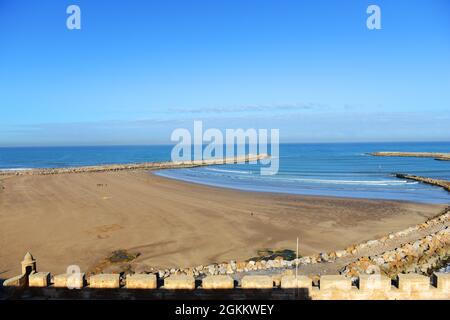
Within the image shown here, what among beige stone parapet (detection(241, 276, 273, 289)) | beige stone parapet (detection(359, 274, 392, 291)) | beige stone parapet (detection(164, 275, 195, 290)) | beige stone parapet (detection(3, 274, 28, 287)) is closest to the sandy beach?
beige stone parapet (detection(3, 274, 28, 287))

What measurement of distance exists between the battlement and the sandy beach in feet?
23.5

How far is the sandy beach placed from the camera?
47.3 feet

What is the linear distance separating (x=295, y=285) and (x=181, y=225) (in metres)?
13.6

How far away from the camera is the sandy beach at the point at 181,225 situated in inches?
568

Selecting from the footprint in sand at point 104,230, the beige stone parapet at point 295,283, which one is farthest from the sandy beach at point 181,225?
the beige stone parapet at point 295,283

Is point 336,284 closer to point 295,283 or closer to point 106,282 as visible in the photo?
point 295,283

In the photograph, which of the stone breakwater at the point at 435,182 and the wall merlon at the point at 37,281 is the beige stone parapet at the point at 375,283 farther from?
the stone breakwater at the point at 435,182

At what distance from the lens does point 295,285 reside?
590cm

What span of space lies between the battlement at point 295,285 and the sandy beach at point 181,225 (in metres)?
7.16

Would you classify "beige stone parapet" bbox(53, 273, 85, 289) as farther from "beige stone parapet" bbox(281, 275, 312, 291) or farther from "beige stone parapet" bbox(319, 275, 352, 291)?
"beige stone parapet" bbox(319, 275, 352, 291)

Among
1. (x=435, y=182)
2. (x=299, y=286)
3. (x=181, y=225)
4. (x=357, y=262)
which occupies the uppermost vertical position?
(x=299, y=286)

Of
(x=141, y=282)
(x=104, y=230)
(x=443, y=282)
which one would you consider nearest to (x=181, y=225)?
(x=104, y=230)
